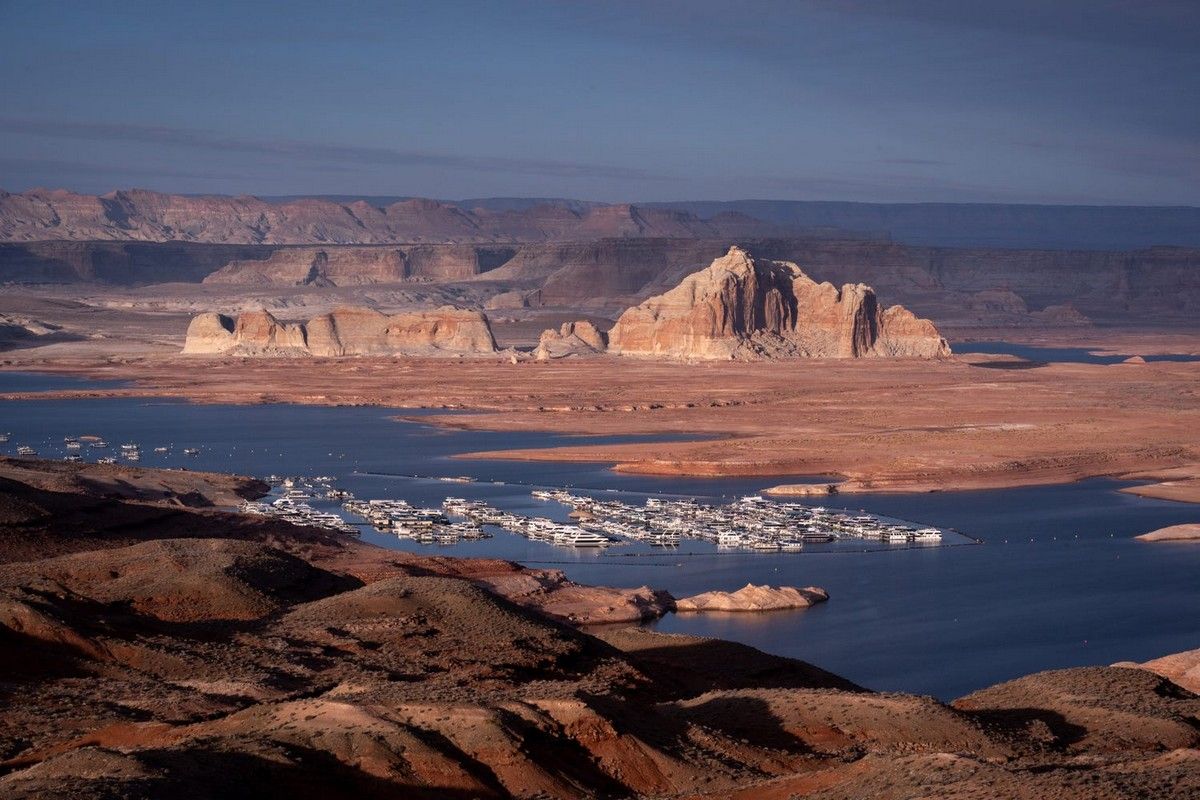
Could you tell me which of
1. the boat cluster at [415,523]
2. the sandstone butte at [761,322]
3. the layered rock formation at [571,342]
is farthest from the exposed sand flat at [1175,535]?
the layered rock formation at [571,342]

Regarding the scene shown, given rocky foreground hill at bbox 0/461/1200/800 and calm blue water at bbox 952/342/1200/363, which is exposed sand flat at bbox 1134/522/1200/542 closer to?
rocky foreground hill at bbox 0/461/1200/800

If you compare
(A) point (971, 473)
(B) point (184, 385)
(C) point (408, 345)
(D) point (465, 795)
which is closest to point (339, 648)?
(D) point (465, 795)

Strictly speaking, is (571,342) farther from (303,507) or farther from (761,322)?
(303,507)

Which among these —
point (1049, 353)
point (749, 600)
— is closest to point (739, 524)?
point (749, 600)

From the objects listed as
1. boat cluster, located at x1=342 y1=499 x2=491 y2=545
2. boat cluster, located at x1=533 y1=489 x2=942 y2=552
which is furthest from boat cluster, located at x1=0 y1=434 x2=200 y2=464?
boat cluster, located at x1=533 y1=489 x2=942 y2=552

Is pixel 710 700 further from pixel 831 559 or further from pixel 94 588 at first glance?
pixel 831 559

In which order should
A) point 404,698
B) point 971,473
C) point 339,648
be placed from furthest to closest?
point 971,473 < point 339,648 < point 404,698

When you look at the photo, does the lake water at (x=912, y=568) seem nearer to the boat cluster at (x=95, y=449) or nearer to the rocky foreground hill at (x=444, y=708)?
the boat cluster at (x=95, y=449)
